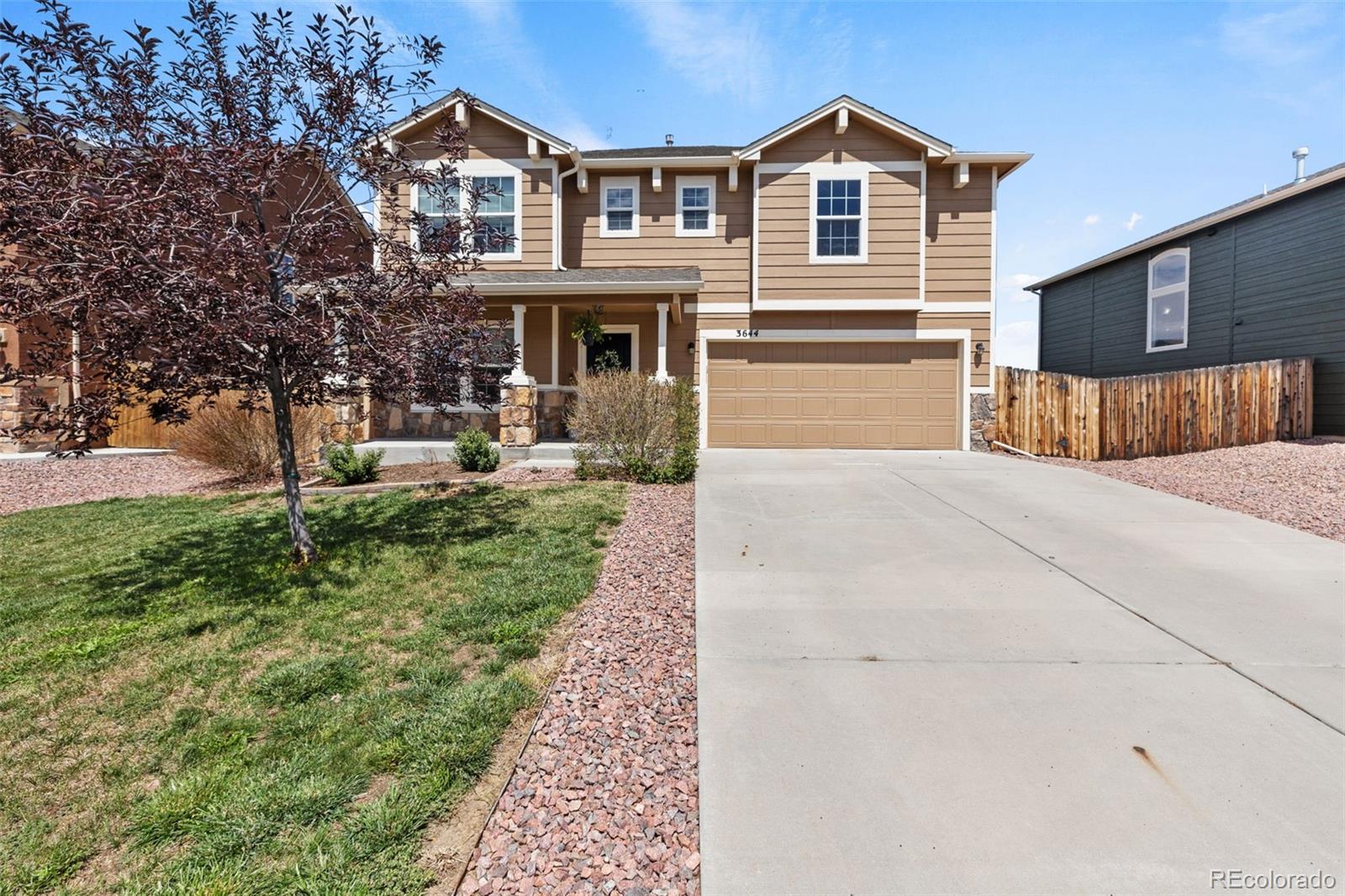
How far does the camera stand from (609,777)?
2.25 m

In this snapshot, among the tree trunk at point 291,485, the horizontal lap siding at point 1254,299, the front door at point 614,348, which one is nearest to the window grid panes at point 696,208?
the front door at point 614,348

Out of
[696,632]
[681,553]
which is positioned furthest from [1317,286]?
[696,632]

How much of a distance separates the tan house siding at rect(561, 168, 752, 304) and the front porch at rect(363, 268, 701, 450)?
0.50 metres

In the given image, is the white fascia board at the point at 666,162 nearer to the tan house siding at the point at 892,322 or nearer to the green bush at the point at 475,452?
the tan house siding at the point at 892,322

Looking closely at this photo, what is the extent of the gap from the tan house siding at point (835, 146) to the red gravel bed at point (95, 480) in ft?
38.1

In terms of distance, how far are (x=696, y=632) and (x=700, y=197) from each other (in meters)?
11.3

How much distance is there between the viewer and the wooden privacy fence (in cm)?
1023

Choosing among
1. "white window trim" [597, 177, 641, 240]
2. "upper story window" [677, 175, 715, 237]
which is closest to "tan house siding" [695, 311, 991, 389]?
"upper story window" [677, 175, 715, 237]

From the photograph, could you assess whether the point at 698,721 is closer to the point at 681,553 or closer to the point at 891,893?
the point at 891,893

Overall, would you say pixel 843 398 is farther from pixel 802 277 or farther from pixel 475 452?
pixel 475 452

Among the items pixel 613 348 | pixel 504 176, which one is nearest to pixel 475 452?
pixel 613 348

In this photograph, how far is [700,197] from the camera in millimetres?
12828

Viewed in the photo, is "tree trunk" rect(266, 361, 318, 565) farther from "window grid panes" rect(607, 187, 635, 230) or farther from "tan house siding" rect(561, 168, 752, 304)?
"window grid panes" rect(607, 187, 635, 230)

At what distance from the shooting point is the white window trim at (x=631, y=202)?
12875mm
